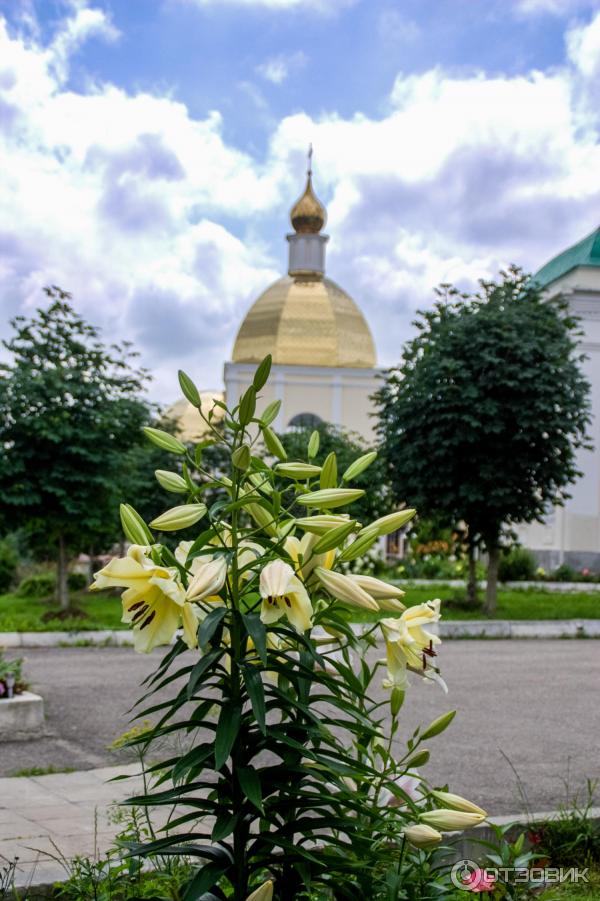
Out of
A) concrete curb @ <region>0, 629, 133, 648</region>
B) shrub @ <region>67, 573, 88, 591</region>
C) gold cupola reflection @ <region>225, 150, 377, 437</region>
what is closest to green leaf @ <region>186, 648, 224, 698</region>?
concrete curb @ <region>0, 629, 133, 648</region>

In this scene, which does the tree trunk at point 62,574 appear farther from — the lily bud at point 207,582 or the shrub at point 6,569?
the lily bud at point 207,582

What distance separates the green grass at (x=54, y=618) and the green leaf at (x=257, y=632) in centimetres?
1201

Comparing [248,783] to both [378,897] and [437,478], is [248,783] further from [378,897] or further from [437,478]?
[437,478]

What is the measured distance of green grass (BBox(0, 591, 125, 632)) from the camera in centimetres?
1391

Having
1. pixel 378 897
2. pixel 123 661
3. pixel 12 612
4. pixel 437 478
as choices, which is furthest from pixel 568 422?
pixel 378 897

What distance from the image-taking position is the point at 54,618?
15.3 m

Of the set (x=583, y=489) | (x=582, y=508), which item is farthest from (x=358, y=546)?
(x=583, y=489)

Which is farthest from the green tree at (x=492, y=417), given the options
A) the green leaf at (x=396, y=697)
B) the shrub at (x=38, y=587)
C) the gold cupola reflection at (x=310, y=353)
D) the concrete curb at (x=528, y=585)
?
the gold cupola reflection at (x=310, y=353)

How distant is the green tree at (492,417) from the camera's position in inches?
645

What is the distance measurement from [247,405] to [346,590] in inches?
18.7

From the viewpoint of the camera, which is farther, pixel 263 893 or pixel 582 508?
pixel 582 508

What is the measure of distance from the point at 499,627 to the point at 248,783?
44.4 feet

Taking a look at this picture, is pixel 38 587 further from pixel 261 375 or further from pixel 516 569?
pixel 261 375

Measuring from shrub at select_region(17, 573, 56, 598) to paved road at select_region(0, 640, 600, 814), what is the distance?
10916mm
